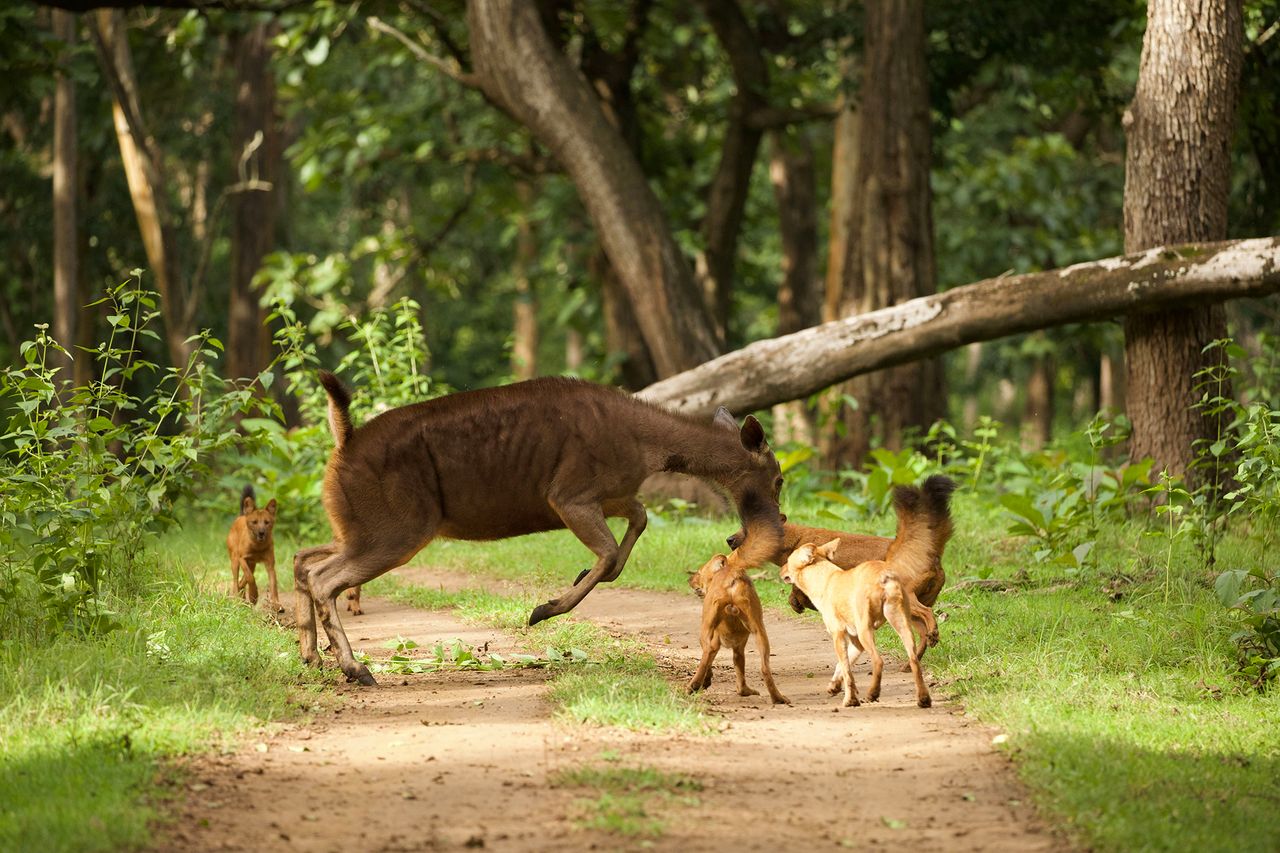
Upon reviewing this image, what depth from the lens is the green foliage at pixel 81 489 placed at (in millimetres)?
7766

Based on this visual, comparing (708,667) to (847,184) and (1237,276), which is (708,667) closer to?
(1237,276)

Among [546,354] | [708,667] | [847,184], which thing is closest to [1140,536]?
[708,667]

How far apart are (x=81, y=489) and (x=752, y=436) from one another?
3654mm

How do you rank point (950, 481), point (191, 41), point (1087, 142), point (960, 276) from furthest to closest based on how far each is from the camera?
point (1087, 142), point (960, 276), point (191, 41), point (950, 481)

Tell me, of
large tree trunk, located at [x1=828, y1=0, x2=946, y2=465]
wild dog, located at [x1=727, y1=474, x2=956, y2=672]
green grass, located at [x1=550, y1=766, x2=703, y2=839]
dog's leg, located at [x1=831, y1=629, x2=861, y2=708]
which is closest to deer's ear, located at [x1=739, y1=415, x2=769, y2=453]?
wild dog, located at [x1=727, y1=474, x2=956, y2=672]

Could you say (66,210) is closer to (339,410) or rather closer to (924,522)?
(339,410)

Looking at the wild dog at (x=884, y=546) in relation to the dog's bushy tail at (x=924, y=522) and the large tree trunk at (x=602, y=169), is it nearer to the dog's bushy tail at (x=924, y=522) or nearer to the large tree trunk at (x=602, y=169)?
the dog's bushy tail at (x=924, y=522)

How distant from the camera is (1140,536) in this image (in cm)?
1071

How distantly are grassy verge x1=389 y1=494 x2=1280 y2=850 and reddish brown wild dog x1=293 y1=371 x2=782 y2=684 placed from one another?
1.30m

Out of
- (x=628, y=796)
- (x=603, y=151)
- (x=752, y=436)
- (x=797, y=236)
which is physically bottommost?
(x=628, y=796)

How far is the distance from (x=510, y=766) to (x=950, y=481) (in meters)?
2.80

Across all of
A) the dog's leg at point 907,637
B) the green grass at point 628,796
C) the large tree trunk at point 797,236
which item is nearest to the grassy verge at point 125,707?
the green grass at point 628,796

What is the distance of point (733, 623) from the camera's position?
732 cm

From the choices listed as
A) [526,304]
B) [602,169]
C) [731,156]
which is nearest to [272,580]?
[602,169]
